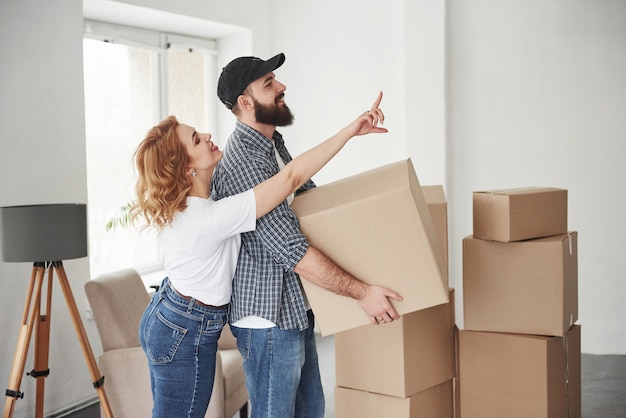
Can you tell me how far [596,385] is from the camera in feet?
11.9

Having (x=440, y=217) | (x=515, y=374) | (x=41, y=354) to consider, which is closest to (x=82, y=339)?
(x=41, y=354)

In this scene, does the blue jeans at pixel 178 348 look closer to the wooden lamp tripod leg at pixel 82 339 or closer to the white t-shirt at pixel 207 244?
the white t-shirt at pixel 207 244

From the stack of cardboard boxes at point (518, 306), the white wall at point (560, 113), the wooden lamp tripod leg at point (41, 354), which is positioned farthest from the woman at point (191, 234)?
the white wall at point (560, 113)

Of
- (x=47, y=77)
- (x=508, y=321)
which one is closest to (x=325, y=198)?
(x=508, y=321)

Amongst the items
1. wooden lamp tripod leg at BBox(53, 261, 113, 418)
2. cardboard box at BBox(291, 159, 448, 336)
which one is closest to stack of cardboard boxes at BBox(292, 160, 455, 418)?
cardboard box at BBox(291, 159, 448, 336)

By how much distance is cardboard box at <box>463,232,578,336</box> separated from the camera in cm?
231

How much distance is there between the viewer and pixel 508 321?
7.86 feet

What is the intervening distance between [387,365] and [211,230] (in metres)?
0.86

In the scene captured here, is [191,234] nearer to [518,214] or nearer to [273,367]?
[273,367]

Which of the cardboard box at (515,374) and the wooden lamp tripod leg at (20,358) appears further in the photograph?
the wooden lamp tripod leg at (20,358)

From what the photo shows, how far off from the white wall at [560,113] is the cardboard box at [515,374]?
6.17 ft

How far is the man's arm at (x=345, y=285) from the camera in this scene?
5.92 feet

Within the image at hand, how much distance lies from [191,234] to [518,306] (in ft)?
3.83

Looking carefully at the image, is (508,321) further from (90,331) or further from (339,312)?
(90,331)
